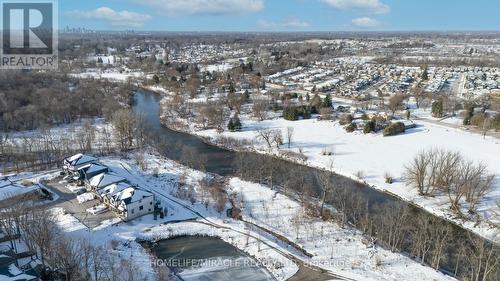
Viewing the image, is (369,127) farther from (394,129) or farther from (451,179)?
(451,179)

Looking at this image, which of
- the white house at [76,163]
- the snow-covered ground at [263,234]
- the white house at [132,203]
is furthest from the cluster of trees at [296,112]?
the white house at [132,203]

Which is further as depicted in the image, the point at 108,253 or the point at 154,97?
the point at 154,97

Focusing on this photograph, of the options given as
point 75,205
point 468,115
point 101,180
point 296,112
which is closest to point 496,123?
point 468,115

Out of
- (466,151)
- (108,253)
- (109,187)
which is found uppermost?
(466,151)

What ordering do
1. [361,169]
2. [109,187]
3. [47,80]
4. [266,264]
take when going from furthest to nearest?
[47,80]
[361,169]
[109,187]
[266,264]

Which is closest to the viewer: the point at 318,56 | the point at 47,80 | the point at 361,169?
the point at 361,169

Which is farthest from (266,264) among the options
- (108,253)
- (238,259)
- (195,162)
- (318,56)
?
(318,56)

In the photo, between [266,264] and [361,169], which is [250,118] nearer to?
[361,169]

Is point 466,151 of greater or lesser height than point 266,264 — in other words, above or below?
above

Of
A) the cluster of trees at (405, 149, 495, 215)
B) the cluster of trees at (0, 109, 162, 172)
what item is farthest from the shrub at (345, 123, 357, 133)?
the cluster of trees at (0, 109, 162, 172)
